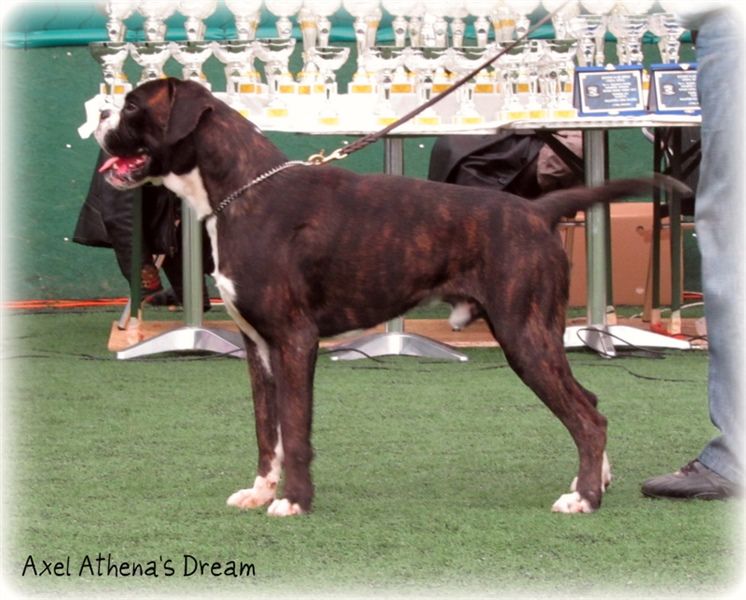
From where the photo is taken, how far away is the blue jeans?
395cm

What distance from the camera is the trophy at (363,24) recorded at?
6.85 m

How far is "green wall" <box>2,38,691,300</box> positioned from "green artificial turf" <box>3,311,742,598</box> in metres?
3.00

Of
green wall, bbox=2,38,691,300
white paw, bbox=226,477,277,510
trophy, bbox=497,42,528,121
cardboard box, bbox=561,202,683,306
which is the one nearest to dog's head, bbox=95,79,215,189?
white paw, bbox=226,477,277,510

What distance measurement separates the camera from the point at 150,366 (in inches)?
261

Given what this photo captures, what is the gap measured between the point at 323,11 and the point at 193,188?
322 centimetres

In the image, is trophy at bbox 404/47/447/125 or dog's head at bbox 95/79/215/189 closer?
dog's head at bbox 95/79/215/189

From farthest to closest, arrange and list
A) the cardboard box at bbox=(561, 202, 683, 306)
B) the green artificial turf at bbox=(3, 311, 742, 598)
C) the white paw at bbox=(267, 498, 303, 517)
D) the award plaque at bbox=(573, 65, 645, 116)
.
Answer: the cardboard box at bbox=(561, 202, 683, 306) → the award plaque at bbox=(573, 65, 645, 116) → the white paw at bbox=(267, 498, 303, 517) → the green artificial turf at bbox=(3, 311, 742, 598)

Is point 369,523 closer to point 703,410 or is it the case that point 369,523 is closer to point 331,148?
point 703,410

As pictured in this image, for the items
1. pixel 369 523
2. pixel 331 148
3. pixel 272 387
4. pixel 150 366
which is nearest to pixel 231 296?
pixel 272 387

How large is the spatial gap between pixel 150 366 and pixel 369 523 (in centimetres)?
317

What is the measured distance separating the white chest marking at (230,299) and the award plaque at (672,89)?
338 cm

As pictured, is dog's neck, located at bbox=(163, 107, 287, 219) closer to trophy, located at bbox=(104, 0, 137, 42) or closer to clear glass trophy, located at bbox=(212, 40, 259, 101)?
clear glass trophy, located at bbox=(212, 40, 259, 101)

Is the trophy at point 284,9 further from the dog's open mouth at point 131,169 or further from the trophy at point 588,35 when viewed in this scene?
the dog's open mouth at point 131,169

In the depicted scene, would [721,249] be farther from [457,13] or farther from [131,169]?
[457,13]
